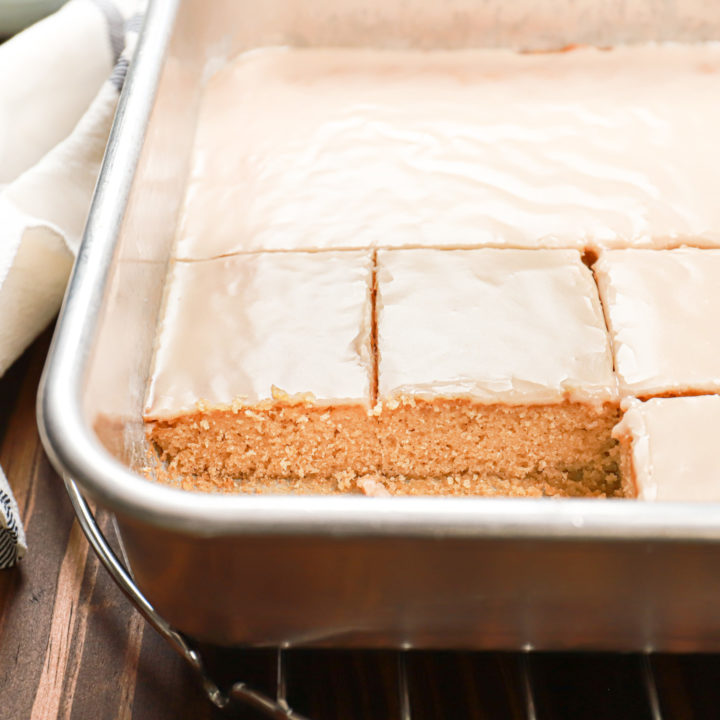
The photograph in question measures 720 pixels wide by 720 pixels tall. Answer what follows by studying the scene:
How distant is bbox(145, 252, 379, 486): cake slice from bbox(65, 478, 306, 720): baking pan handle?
0.57 ft

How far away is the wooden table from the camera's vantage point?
130cm

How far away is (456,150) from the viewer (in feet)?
5.40

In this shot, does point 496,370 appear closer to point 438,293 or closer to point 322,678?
point 438,293

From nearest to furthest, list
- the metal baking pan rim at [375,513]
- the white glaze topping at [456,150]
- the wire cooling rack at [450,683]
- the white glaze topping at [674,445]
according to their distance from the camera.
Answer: the metal baking pan rim at [375,513]
the white glaze topping at [674,445]
the wire cooling rack at [450,683]
the white glaze topping at [456,150]

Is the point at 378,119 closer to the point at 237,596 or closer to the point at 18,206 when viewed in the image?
the point at 18,206

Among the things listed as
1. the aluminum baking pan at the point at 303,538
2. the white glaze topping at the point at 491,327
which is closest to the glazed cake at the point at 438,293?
the white glaze topping at the point at 491,327

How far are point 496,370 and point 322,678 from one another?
583mm

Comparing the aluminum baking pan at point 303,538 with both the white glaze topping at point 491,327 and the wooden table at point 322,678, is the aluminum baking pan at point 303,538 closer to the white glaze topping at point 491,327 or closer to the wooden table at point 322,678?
the wooden table at point 322,678

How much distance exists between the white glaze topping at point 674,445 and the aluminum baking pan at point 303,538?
188 millimetres

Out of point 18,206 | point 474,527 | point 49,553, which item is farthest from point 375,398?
point 18,206

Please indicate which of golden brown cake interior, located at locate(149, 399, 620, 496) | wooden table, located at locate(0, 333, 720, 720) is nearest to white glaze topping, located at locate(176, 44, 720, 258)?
golden brown cake interior, located at locate(149, 399, 620, 496)

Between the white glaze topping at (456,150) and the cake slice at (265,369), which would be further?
the white glaze topping at (456,150)

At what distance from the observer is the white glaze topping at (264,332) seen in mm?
1311

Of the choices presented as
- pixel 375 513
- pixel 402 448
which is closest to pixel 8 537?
pixel 402 448
